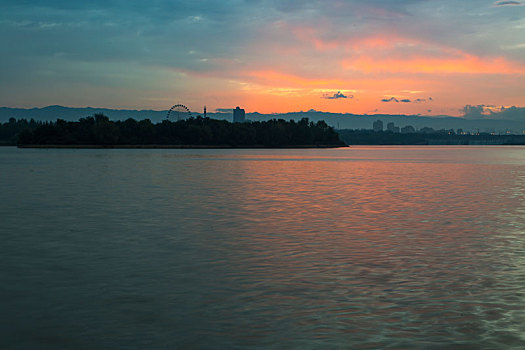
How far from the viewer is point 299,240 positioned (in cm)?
2258

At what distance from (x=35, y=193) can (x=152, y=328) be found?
118 ft

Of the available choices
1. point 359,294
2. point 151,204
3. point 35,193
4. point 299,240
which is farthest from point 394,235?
point 35,193

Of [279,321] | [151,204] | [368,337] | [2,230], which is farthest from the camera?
[151,204]

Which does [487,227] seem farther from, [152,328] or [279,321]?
[152,328]

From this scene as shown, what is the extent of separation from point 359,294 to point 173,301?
4593 millimetres

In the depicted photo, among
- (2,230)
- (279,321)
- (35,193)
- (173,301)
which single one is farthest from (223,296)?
(35,193)

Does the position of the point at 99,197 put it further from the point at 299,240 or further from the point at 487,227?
the point at 487,227

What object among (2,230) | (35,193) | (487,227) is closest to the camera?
(2,230)

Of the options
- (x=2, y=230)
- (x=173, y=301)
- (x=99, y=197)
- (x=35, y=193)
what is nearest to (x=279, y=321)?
(x=173, y=301)

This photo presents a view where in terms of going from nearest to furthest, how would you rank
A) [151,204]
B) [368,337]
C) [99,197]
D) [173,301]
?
[368,337], [173,301], [151,204], [99,197]

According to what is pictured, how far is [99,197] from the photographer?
40781 millimetres

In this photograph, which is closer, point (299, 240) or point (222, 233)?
point (299, 240)

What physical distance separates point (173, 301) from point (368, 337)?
16.1 feet

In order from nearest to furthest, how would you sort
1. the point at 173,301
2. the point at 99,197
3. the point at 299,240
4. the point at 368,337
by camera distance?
1. the point at 368,337
2. the point at 173,301
3. the point at 299,240
4. the point at 99,197
